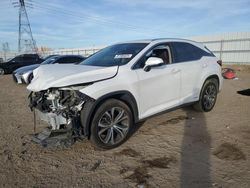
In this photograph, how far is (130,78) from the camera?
159 inches

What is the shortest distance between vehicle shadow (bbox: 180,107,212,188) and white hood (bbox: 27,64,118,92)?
5.76 ft

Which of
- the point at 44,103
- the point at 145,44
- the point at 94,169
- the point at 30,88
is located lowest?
the point at 94,169

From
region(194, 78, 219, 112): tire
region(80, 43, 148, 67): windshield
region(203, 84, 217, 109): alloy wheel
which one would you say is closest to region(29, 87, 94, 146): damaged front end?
region(80, 43, 148, 67): windshield

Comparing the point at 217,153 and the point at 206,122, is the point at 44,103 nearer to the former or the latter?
the point at 217,153

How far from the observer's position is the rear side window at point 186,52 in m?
5.10

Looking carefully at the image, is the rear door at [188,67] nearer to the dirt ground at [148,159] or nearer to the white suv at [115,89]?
the white suv at [115,89]

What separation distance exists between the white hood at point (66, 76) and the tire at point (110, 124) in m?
0.44

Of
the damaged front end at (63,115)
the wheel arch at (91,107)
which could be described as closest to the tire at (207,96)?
the wheel arch at (91,107)

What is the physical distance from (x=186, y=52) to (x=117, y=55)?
169 centimetres

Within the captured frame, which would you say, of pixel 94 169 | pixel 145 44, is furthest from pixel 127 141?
pixel 145 44

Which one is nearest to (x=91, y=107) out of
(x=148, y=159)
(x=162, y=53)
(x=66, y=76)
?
(x=66, y=76)

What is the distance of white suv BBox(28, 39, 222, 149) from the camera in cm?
362

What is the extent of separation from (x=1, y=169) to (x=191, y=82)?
12.9 ft

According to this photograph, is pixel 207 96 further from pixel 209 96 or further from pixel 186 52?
pixel 186 52
